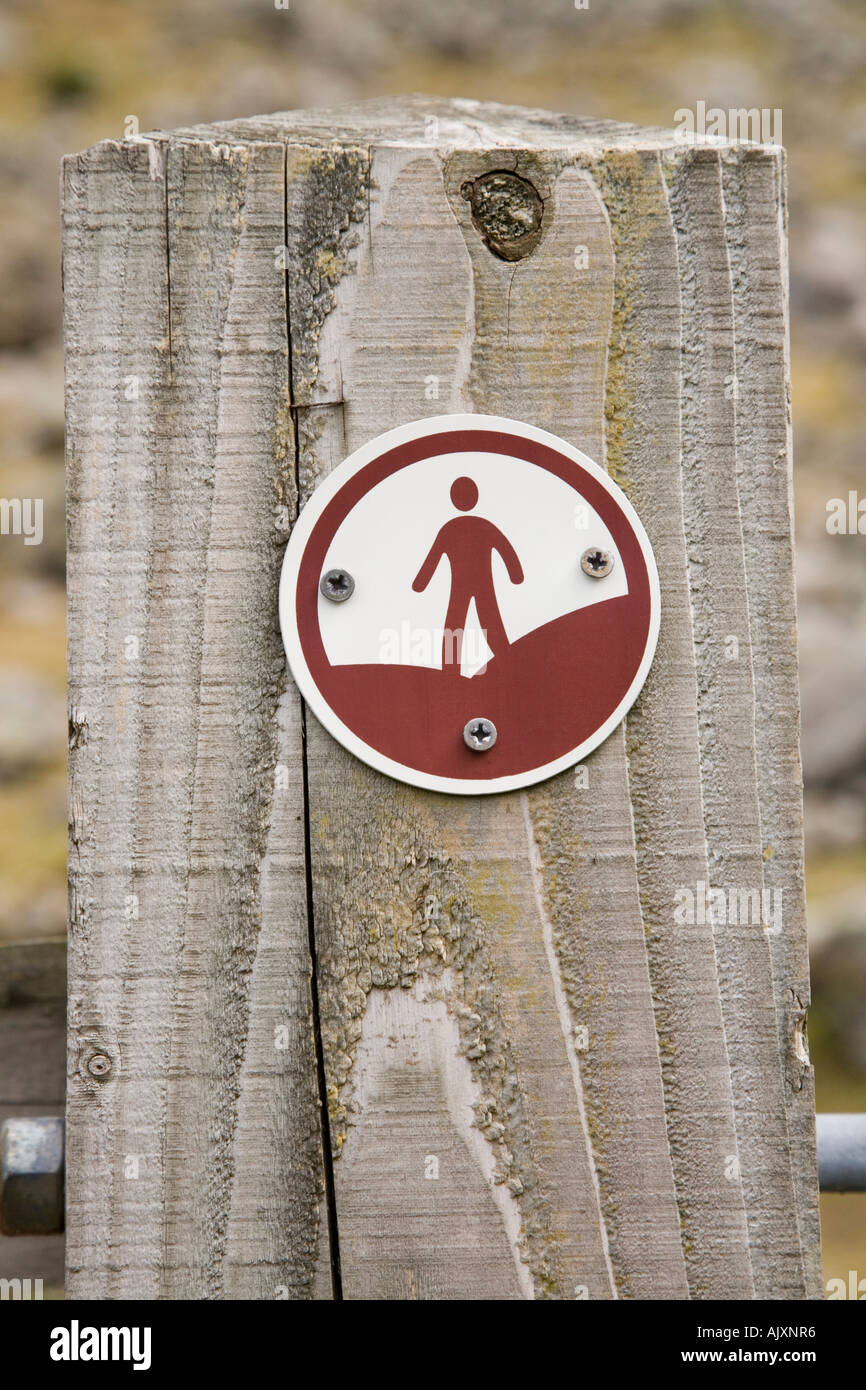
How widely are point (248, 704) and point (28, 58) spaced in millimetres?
18113

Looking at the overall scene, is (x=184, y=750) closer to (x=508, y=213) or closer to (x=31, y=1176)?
(x=31, y=1176)

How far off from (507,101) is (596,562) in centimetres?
1600

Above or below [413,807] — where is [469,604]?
above

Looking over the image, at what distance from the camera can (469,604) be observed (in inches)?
41.5

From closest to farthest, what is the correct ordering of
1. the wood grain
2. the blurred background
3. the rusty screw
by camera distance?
the wood grain → the rusty screw → the blurred background

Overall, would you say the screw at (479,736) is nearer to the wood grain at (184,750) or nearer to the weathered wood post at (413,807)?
the weathered wood post at (413,807)

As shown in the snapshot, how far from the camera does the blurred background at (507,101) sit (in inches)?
234

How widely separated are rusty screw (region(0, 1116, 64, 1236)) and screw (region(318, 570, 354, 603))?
0.63 meters

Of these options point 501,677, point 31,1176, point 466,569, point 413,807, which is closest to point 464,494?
point 466,569

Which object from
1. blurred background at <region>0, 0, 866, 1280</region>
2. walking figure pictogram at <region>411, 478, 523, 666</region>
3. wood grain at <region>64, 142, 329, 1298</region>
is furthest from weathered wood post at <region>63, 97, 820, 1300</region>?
blurred background at <region>0, 0, 866, 1280</region>

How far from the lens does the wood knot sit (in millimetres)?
1069

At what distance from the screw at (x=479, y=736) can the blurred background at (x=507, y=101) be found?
4.64 m

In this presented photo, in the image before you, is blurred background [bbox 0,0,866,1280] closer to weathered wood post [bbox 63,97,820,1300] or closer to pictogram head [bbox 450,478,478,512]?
weathered wood post [bbox 63,97,820,1300]

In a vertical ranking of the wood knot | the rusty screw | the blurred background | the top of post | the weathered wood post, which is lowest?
the rusty screw
